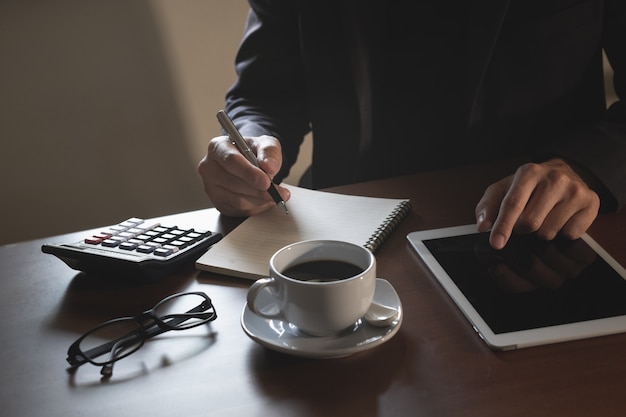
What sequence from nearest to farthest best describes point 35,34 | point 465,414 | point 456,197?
point 465,414, point 456,197, point 35,34

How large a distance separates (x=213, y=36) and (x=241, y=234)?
4.48 ft

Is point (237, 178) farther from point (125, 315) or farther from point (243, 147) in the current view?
point (125, 315)

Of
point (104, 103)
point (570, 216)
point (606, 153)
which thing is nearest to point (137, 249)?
point (570, 216)

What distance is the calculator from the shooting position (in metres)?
0.77

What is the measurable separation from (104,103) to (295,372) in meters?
1.68

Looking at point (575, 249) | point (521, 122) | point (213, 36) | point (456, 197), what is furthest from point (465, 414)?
point (213, 36)

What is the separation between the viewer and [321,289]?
57 centimetres

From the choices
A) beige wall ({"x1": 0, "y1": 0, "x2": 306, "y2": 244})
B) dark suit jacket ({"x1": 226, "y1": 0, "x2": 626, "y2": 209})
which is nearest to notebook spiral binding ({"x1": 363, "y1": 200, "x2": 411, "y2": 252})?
dark suit jacket ({"x1": 226, "y1": 0, "x2": 626, "y2": 209})

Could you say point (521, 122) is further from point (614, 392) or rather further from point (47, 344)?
point (47, 344)

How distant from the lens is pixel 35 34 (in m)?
1.87

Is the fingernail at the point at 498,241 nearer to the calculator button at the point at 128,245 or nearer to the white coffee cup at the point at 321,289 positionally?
the white coffee cup at the point at 321,289

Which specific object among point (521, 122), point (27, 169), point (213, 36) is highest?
point (213, 36)

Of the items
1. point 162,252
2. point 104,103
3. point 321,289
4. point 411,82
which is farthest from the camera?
point 104,103

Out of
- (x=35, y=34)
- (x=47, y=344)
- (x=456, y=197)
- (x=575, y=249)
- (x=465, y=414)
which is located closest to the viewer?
(x=465, y=414)
